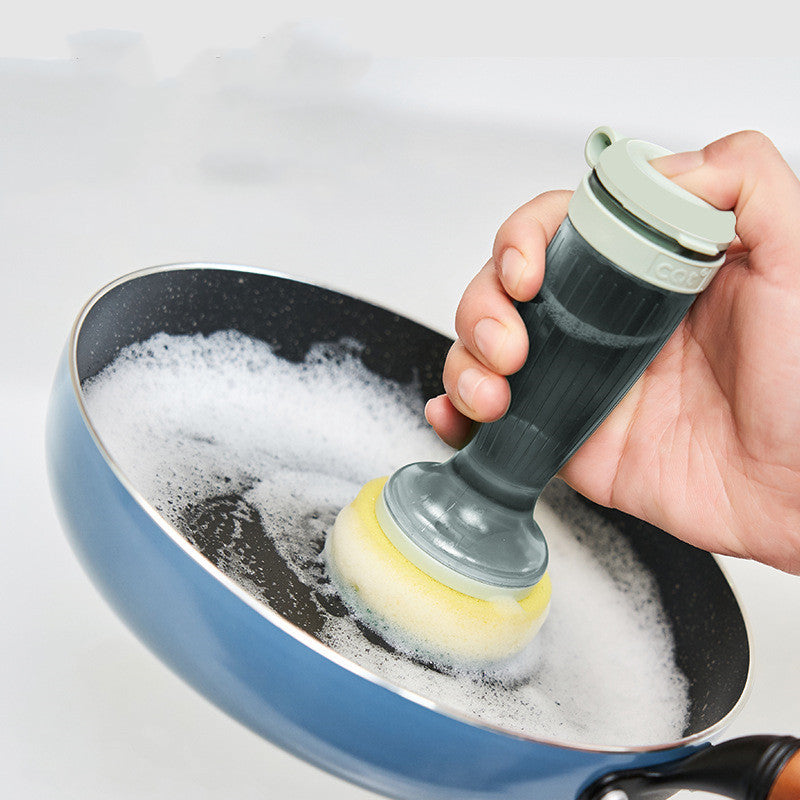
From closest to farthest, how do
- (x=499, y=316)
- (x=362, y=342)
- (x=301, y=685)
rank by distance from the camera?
(x=301, y=685)
(x=499, y=316)
(x=362, y=342)

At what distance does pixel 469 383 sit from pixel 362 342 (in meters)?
0.18

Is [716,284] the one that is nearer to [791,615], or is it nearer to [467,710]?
[467,710]

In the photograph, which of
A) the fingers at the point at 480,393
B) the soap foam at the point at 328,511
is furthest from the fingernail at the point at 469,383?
the soap foam at the point at 328,511

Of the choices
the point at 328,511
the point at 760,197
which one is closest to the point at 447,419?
the point at 328,511

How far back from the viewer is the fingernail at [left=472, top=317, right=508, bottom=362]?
0.44 metres

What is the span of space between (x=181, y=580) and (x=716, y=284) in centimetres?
30

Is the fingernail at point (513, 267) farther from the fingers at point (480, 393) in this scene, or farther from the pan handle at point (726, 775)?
the pan handle at point (726, 775)

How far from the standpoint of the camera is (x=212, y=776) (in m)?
0.52

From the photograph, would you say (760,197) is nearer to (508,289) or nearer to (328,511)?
(508,289)

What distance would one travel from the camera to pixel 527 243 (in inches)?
17.8

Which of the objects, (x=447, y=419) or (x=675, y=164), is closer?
(x=675, y=164)

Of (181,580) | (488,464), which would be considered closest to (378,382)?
(488,464)

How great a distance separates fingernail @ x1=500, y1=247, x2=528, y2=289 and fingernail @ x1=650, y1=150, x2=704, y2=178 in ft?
0.23

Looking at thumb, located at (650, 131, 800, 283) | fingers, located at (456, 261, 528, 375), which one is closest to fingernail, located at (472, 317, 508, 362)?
fingers, located at (456, 261, 528, 375)
